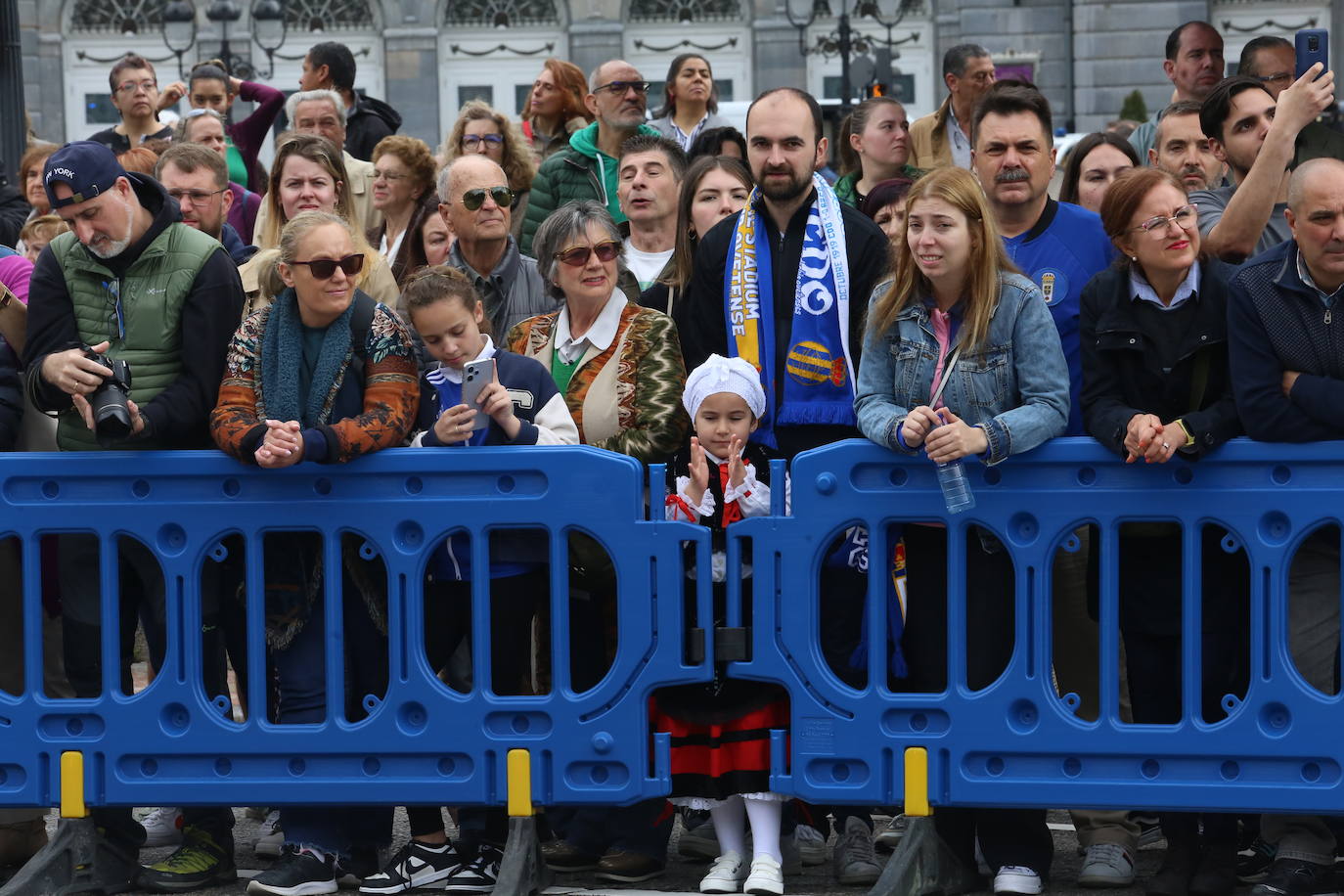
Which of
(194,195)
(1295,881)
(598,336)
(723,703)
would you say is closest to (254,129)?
(194,195)

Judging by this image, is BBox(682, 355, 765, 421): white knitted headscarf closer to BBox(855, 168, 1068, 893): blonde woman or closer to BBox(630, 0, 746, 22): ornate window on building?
BBox(855, 168, 1068, 893): blonde woman

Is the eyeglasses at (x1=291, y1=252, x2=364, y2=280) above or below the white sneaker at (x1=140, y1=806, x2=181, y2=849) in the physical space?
above

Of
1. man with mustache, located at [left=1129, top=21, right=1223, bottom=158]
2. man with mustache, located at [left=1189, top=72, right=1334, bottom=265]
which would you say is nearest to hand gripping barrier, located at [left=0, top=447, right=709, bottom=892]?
man with mustache, located at [left=1189, top=72, right=1334, bottom=265]

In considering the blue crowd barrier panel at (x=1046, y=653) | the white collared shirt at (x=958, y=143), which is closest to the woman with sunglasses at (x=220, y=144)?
the white collared shirt at (x=958, y=143)

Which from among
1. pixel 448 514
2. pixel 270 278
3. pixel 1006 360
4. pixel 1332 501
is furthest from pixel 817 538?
pixel 270 278

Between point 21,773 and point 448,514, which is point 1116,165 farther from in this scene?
point 21,773

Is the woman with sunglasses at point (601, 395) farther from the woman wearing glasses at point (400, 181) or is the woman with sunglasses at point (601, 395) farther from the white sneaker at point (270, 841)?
the woman wearing glasses at point (400, 181)

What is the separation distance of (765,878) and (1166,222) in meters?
2.24

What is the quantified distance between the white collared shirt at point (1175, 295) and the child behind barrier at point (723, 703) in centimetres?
117

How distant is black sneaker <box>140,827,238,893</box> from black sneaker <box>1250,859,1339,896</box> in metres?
3.13

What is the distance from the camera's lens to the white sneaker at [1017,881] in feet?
17.9

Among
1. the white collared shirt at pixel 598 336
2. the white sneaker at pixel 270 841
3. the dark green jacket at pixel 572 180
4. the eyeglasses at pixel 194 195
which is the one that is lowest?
the white sneaker at pixel 270 841

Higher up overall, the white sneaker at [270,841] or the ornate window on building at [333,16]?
the ornate window on building at [333,16]

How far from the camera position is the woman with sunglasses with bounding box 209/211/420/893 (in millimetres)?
5625
